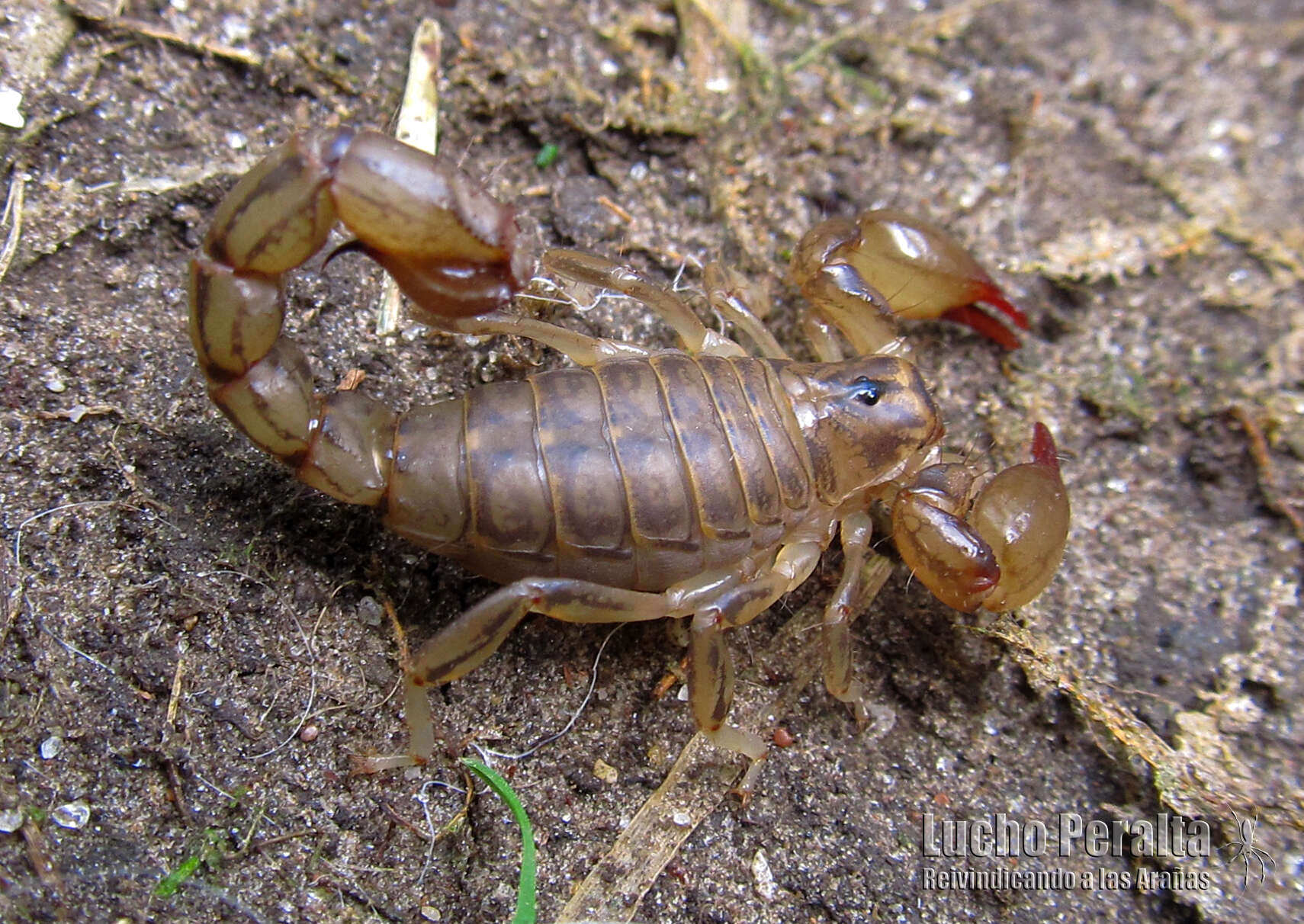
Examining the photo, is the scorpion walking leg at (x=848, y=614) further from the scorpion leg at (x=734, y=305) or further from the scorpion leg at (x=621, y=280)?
the scorpion leg at (x=621, y=280)

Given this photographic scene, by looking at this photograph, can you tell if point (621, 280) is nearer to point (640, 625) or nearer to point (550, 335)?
point (550, 335)

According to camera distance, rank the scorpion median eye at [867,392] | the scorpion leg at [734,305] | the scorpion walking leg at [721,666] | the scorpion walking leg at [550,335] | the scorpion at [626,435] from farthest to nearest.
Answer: the scorpion leg at [734,305], the scorpion median eye at [867,392], the scorpion walking leg at [550,335], the scorpion walking leg at [721,666], the scorpion at [626,435]

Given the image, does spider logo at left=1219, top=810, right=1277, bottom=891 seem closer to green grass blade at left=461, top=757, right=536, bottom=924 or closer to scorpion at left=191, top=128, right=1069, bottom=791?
scorpion at left=191, top=128, right=1069, bottom=791

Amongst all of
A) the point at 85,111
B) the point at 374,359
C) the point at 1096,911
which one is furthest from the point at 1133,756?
the point at 85,111

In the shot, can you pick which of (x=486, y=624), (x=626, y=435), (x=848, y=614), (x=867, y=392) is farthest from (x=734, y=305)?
(x=486, y=624)

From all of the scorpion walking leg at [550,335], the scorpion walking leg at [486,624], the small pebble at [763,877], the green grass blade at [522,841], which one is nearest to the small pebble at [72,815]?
the scorpion walking leg at [486,624]

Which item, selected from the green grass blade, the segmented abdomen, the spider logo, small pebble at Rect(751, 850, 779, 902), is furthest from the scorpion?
the spider logo

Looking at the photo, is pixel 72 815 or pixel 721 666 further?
pixel 721 666
